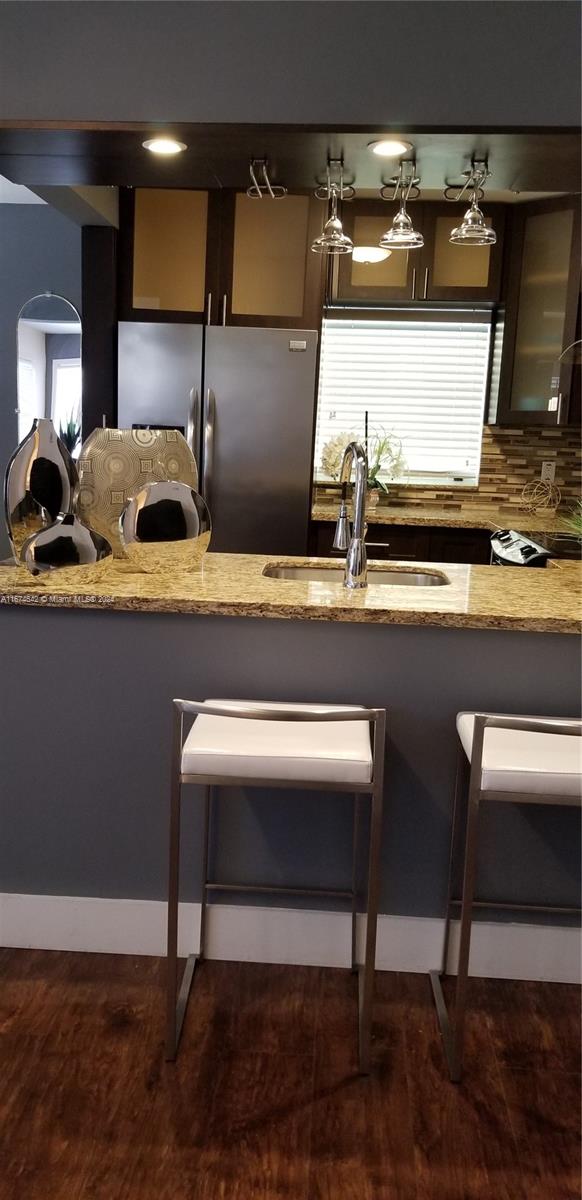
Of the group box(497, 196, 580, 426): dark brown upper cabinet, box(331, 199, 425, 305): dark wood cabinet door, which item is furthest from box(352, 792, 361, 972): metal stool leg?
box(331, 199, 425, 305): dark wood cabinet door

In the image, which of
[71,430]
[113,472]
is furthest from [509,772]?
[71,430]

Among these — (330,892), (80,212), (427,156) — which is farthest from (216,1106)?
(80,212)

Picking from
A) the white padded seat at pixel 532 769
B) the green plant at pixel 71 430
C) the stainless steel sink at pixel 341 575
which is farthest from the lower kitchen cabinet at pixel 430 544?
the white padded seat at pixel 532 769

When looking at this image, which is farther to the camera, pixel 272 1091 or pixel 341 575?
pixel 341 575

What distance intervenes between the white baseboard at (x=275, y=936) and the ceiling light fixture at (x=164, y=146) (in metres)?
1.87

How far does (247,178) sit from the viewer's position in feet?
7.96

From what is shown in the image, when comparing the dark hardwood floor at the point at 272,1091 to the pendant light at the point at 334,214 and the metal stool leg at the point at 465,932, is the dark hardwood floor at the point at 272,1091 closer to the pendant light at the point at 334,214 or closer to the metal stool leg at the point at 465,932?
the metal stool leg at the point at 465,932

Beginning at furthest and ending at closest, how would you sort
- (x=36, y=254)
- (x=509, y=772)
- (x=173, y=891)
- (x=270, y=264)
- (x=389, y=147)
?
(x=36, y=254)
(x=270, y=264)
(x=389, y=147)
(x=173, y=891)
(x=509, y=772)

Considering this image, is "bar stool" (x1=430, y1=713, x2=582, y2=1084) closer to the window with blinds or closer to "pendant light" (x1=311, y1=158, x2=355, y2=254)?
"pendant light" (x1=311, y1=158, x2=355, y2=254)

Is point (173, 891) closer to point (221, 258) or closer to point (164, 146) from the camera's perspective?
point (164, 146)

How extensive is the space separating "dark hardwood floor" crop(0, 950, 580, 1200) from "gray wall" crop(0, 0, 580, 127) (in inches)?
79.6

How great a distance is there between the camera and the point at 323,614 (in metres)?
2.11

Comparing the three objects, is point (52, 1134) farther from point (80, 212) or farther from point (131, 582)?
point (80, 212)

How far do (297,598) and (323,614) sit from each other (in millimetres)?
104
